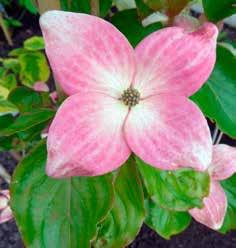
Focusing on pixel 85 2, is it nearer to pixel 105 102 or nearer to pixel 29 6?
pixel 105 102

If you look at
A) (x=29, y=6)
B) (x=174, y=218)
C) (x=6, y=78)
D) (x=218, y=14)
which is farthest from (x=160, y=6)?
(x=29, y=6)

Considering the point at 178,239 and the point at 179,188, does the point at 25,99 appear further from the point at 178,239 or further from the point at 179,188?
the point at 178,239

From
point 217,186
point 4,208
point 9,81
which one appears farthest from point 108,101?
point 9,81

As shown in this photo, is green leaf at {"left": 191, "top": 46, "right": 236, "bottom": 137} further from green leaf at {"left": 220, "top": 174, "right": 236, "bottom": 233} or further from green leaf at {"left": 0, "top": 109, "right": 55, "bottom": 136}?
green leaf at {"left": 220, "top": 174, "right": 236, "bottom": 233}

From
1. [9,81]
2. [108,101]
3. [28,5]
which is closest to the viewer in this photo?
[108,101]

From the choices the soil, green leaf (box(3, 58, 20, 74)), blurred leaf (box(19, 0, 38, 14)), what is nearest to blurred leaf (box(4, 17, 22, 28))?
blurred leaf (box(19, 0, 38, 14))
